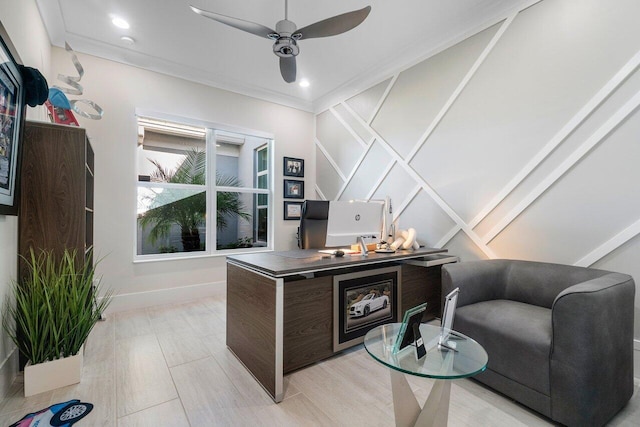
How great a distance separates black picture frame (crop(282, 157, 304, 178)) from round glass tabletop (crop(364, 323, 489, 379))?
355 cm

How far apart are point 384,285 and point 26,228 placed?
2606 mm

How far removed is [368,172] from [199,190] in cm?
240

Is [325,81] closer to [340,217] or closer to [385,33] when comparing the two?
[385,33]

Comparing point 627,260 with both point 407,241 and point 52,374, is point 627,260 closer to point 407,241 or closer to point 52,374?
point 407,241

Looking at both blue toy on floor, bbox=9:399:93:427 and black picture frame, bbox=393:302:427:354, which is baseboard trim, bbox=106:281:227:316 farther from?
black picture frame, bbox=393:302:427:354

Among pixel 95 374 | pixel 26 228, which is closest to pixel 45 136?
pixel 26 228

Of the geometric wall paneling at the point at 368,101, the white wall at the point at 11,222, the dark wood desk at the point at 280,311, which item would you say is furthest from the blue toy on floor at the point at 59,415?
the geometric wall paneling at the point at 368,101

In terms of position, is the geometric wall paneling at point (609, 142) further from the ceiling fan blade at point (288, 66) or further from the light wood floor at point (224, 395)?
the ceiling fan blade at point (288, 66)

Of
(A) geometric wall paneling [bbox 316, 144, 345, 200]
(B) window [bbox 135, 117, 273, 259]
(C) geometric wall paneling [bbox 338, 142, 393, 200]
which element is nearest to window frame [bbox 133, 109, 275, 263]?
(B) window [bbox 135, 117, 273, 259]

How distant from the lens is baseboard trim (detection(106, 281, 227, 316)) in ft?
10.6

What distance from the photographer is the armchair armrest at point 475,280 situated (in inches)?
81.4

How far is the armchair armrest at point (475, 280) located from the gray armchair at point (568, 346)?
14 centimetres

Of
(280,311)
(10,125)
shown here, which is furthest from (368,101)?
(10,125)

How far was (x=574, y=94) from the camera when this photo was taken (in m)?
2.15
